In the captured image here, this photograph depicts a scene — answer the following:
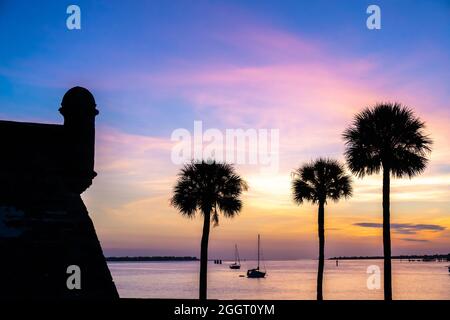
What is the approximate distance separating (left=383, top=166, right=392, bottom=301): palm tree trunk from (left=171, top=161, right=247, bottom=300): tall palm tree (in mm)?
12893

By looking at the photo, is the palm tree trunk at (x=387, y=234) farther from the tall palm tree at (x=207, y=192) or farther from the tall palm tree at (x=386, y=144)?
the tall palm tree at (x=207, y=192)

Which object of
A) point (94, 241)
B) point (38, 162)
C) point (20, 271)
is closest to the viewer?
point (20, 271)

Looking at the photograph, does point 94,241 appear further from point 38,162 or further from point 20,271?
point 38,162

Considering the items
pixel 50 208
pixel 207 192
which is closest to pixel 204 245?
pixel 207 192

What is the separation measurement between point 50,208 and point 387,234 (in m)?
19.1

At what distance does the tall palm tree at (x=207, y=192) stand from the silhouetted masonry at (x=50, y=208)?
19.6m

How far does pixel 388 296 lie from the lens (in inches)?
1112

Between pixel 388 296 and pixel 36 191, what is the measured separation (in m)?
20.0

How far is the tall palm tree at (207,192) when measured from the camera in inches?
1513

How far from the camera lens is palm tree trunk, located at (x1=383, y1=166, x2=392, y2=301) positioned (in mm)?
28048

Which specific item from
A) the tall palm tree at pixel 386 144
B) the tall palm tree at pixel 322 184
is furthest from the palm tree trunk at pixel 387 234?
the tall palm tree at pixel 322 184

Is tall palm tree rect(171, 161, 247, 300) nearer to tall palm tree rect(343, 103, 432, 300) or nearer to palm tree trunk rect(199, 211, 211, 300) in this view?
palm tree trunk rect(199, 211, 211, 300)
